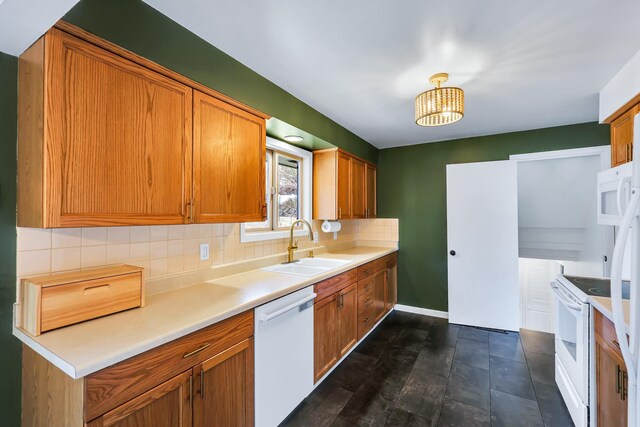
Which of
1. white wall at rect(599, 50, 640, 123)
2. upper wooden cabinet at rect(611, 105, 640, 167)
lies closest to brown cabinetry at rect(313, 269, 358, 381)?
upper wooden cabinet at rect(611, 105, 640, 167)

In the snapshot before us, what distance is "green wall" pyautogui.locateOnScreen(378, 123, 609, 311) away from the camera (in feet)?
11.8

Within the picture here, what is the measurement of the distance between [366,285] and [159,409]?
7.28ft

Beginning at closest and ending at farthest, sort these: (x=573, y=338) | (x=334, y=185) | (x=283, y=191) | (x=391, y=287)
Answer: (x=573, y=338) < (x=283, y=191) < (x=334, y=185) < (x=391, y=287)

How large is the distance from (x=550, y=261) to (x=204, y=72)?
4669mm

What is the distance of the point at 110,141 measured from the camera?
47.2 inches

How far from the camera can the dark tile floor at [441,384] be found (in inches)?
74.5

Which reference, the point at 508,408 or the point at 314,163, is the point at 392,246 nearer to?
the point at 314,163

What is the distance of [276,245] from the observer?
266 centimetres

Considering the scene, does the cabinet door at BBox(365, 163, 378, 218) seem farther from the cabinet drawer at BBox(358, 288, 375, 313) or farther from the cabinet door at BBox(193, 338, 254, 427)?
the cabinet door at BBox(193, 338, 254, 427)

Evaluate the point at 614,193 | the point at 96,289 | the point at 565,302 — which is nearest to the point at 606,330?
the point at 565,302

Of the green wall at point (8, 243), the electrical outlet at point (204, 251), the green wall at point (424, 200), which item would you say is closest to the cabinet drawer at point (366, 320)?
the green wall at point (424, 200)

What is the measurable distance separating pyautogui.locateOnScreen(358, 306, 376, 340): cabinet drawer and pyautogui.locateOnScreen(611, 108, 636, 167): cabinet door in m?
2.44

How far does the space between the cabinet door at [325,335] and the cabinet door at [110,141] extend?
1276mm

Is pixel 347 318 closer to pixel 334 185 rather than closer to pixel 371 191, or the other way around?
pixel 334 185
